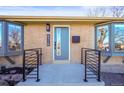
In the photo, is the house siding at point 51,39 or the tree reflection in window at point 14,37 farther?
the house siding at point 51,39

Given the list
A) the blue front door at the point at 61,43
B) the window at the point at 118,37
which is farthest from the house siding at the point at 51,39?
the window at the point at 118,37

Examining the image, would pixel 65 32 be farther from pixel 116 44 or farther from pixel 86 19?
pixel 116 44

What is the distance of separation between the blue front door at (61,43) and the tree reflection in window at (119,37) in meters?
2.48

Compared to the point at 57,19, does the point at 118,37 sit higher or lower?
lower

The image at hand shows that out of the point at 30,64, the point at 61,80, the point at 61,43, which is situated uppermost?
the point at 61,43

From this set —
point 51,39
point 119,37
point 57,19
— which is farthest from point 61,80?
point 119,37

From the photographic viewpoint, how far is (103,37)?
9.38 m

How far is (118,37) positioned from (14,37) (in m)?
5.02

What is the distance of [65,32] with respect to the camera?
32.2ft

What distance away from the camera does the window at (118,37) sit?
879 cm

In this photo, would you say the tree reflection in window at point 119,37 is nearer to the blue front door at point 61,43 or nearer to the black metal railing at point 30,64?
the blue front door at point 61,43

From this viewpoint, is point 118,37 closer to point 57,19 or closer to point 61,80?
point 57,19
